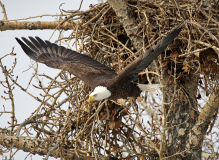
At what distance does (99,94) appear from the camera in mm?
2646

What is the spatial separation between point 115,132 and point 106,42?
1008mm

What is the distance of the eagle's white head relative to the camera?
2.64 m

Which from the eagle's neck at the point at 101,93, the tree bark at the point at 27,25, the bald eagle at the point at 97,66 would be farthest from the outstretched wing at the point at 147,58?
the tree bark at the point at 27,25

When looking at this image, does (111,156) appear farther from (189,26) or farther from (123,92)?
(189,26)

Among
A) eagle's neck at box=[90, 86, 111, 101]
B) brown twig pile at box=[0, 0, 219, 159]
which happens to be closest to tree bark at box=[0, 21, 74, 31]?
brown twig pile at box=[0, 0, 219, 159]

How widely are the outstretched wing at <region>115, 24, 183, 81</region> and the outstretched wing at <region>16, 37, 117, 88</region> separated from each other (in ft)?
1.14

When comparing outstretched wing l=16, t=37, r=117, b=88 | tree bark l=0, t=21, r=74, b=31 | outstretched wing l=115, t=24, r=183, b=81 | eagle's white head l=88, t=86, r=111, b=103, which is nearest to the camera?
outstretched wing l=115, t=24, r=183, b=81

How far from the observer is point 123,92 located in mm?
2785

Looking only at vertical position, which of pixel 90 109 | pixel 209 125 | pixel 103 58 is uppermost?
pixel 103 58

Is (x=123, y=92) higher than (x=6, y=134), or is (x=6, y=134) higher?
(x=123, y=92)

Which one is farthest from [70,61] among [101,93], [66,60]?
[101,93]

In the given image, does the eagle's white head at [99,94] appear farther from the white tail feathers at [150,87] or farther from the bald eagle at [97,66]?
the white tail feathers at [150,87]

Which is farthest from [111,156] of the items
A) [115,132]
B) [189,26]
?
[189,26]

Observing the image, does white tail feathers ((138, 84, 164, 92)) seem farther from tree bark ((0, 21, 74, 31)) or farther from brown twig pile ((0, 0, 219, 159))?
tree bark ((0, 21, 74, 31))
